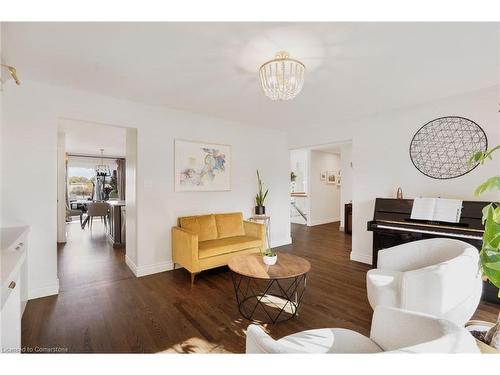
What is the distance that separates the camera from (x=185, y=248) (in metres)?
3.20

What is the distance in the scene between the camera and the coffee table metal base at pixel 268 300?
7.58ft

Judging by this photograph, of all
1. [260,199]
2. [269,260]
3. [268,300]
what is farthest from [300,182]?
[269,260]

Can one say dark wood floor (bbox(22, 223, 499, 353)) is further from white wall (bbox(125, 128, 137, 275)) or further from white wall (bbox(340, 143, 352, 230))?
white wall (bbox(340, 143, 352, 230))

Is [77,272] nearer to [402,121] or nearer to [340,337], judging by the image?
[340,337]

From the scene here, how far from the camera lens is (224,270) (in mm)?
3660

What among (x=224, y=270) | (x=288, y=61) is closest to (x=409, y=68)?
(x=288, y=61)

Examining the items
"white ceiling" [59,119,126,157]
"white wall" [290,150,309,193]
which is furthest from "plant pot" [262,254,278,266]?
"white wall" [290,150,309,193]

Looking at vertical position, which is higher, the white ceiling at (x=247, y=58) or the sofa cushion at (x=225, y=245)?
the white ceiling at (x=247, y=58)

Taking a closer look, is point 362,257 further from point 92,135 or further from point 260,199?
point 92,135

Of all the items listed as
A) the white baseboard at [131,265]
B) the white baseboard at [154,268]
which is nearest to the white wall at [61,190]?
the white baseboard at [131,265]

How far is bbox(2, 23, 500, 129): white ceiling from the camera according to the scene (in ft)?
5.73

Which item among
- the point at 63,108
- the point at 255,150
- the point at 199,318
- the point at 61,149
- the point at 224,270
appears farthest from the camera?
the point at 61,149

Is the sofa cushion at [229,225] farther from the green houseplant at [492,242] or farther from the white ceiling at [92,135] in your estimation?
the green houseplant at [492,242]
